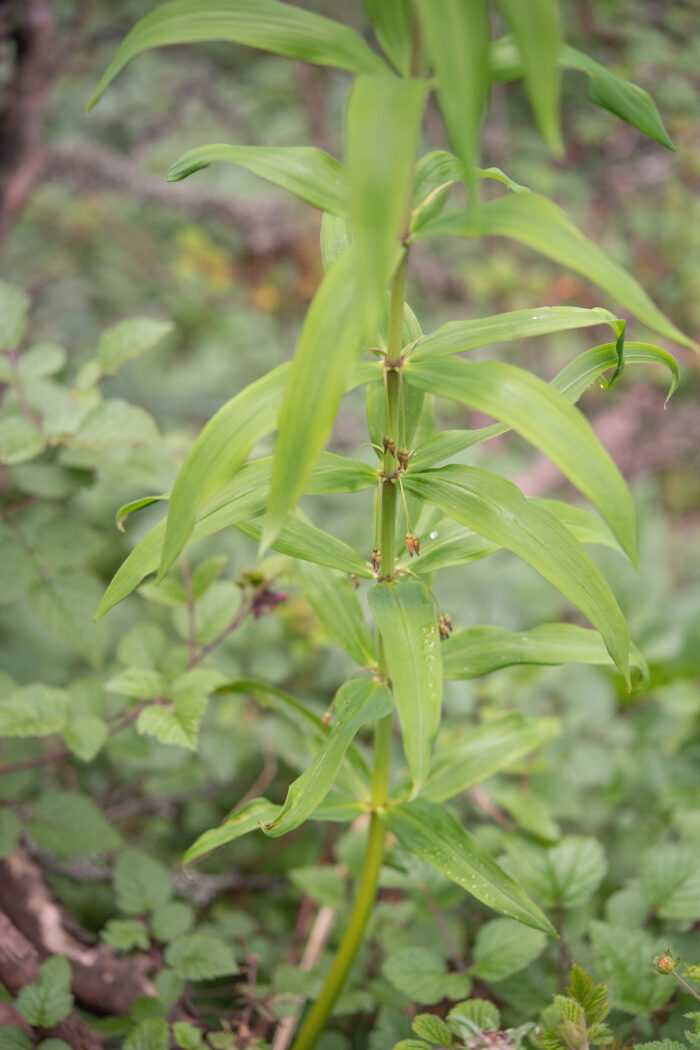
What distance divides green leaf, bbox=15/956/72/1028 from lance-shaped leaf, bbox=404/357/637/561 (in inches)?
28.9

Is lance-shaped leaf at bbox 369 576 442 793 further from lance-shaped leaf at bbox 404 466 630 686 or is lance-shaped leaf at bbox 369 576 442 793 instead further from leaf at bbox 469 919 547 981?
leaf at bbox 469 919 547 981

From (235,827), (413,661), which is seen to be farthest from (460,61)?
(235,827)

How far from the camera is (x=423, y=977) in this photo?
34.7 inches

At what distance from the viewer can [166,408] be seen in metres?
2.15

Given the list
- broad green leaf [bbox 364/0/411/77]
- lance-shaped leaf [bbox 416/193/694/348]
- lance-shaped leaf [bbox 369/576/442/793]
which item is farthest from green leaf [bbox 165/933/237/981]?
broad green leaf [bbox 364/0/411/77]

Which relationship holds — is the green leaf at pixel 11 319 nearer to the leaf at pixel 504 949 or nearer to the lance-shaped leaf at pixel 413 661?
the lance-shaped leaf at pixel 413 661

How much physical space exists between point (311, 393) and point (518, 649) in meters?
0.39

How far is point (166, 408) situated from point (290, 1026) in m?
1.58

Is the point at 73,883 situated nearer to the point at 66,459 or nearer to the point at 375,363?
the point at 66,459

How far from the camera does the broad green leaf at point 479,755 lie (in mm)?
847

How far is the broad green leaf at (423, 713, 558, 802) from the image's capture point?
2.78 ft

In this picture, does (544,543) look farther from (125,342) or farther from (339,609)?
(125,342)

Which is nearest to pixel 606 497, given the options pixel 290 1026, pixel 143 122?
pixel 290 1026

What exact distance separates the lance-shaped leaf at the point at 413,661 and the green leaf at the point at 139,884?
48 cm
